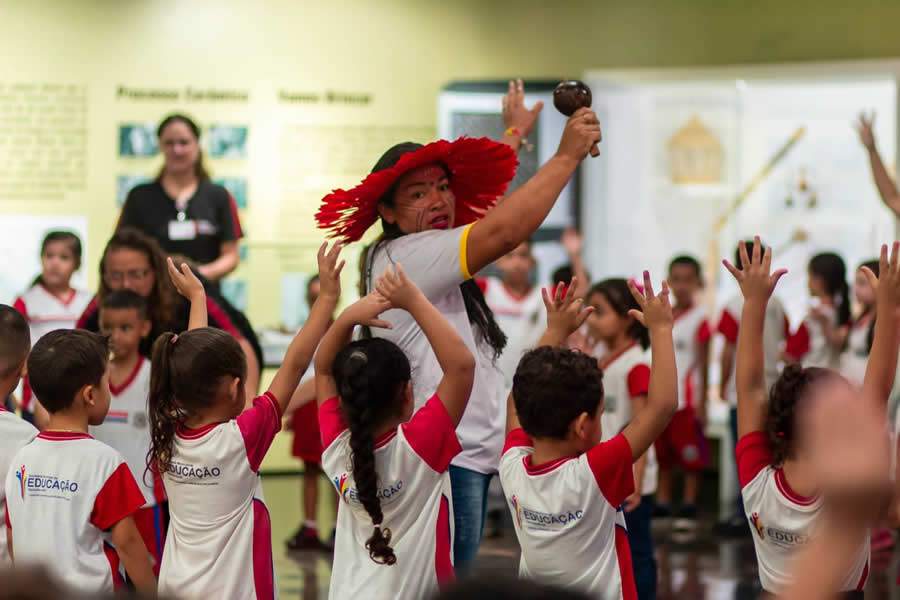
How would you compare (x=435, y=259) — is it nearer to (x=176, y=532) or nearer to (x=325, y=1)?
(x=176, y=532)

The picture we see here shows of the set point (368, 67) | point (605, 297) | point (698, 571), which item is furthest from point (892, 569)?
point (368, 67)

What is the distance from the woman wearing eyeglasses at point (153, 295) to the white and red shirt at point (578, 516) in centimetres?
156

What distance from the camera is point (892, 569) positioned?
593cm

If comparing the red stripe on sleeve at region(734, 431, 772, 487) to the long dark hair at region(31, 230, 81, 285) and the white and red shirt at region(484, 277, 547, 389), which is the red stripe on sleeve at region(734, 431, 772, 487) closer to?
the white and red shirt at region(484, 277, 547, 389)

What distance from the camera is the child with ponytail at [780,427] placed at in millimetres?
2662

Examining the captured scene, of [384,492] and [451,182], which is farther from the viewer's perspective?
[451,182]

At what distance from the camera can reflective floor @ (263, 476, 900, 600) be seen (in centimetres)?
541

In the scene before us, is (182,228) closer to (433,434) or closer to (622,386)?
(622,386)

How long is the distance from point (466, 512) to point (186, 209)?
2.91 m

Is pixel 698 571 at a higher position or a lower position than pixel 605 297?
lower

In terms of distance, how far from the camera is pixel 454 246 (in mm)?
2912

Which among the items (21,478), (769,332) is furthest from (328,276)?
(769,332)

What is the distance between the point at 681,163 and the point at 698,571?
338 centimetres

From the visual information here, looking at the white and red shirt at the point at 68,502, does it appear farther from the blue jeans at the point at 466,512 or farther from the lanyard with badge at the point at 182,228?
the lanyard with badge at the point at 182,228
